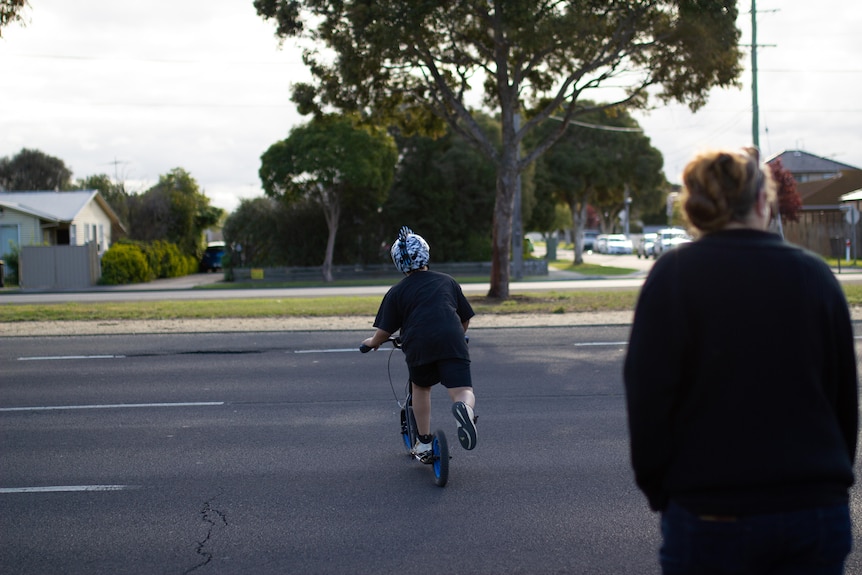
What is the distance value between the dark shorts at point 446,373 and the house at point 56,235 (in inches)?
1331

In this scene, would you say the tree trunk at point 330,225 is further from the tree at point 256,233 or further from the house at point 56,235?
the house at point 56,235

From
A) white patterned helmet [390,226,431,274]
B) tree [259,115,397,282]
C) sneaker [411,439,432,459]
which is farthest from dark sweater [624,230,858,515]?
tree [259,115,397,282]

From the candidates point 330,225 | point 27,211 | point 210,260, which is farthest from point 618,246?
point 27,211

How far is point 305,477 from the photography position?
265 inches

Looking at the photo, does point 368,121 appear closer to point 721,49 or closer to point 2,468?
point 721,49

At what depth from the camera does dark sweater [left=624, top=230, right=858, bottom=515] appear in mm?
2479

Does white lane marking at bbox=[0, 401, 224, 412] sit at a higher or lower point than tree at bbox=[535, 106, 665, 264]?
lower

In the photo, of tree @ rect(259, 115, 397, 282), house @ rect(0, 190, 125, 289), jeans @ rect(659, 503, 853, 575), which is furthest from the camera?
house @ rect(0, 190, 125, 289)

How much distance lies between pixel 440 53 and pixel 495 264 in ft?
16.5

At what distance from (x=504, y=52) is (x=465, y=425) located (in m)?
16.0

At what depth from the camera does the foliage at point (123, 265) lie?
38844 millimetres

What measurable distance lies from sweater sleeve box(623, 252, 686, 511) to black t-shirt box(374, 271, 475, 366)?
3.65m

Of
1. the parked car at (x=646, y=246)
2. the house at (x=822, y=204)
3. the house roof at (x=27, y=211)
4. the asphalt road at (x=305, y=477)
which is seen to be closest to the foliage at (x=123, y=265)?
the house roof at (x=27, y=211)

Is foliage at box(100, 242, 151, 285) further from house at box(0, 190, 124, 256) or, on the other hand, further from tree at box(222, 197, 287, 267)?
tree at box(222, 197, 287, 267)
